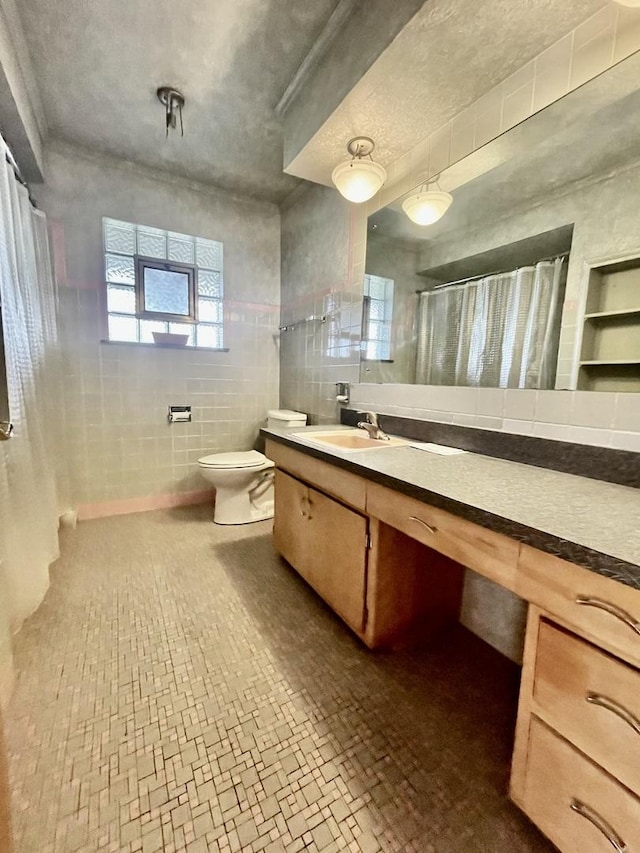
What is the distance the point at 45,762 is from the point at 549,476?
1.64 metres

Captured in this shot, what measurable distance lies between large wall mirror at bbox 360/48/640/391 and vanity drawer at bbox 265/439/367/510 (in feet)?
2.32

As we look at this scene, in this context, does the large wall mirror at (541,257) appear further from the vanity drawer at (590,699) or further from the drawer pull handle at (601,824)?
the drawer pull handle at (601,824)

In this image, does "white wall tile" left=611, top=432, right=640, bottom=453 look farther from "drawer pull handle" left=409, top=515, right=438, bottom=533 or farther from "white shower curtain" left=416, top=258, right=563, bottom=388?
"drawer pull handle" left=409, top=515, right=438, bottom=533

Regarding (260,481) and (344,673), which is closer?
(344,673)

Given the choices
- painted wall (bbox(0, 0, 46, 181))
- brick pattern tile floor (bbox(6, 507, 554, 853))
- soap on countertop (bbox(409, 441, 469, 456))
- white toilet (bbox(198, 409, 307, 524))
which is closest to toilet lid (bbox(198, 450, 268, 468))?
white toilet (bbox(198, 409, 307, 524))

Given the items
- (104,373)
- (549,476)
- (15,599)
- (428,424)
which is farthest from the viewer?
(104,373)

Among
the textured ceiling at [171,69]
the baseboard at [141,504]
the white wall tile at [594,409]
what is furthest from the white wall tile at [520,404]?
the baseboard at [141,504]

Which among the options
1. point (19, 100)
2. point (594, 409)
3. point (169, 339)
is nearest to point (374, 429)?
point (594, 409)

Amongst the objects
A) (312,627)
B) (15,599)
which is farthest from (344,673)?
(15,599)

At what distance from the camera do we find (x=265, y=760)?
37.3 inches

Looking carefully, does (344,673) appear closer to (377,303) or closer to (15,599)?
(15,599)

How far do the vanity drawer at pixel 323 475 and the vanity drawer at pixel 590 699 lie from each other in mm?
637

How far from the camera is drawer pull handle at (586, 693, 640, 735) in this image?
0.58m

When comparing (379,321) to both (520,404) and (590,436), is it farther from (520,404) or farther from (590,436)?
(590,436)
